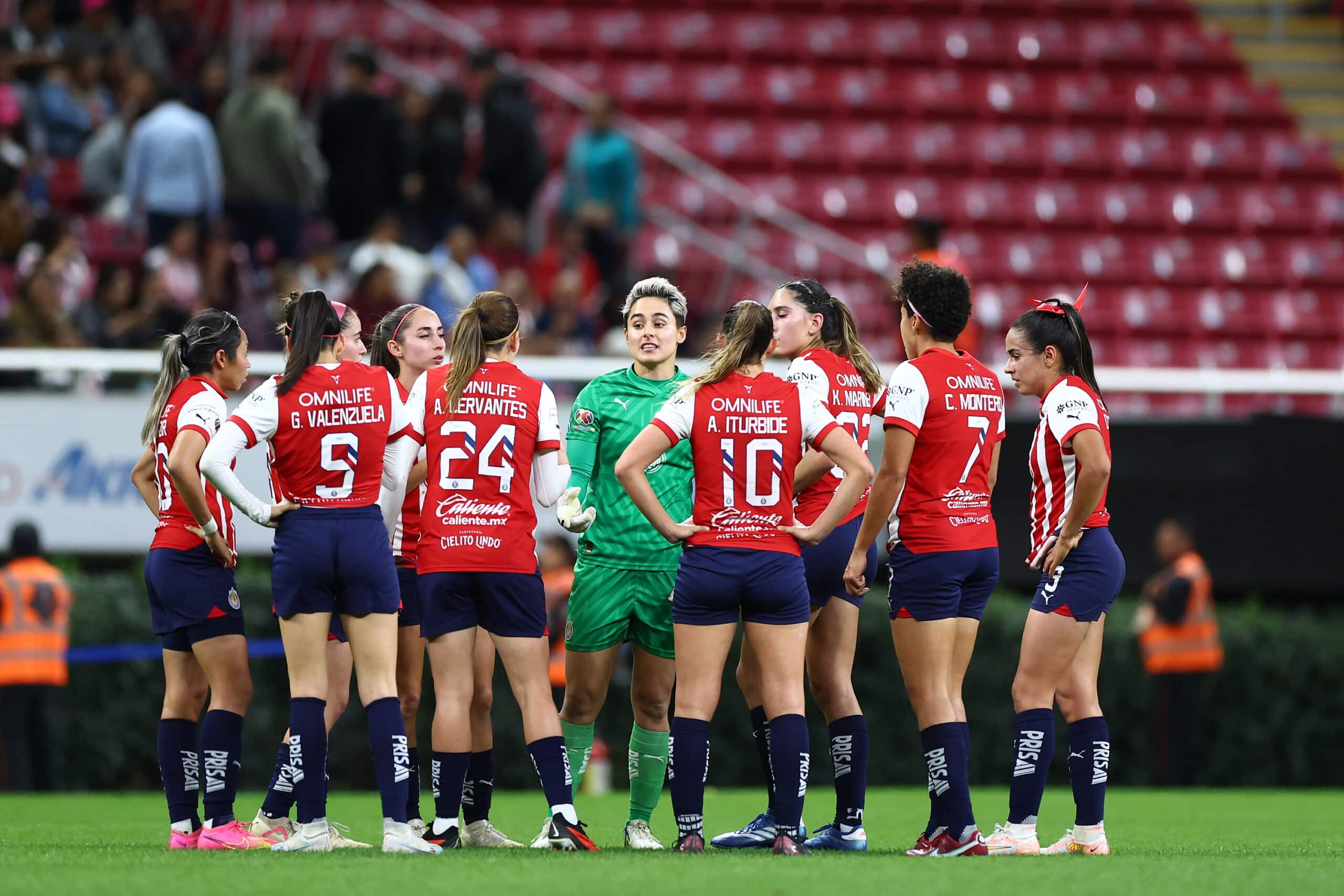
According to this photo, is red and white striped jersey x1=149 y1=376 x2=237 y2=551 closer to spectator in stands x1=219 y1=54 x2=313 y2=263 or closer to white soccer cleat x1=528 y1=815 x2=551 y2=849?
white soccer cleat x1=528 y1=815 x2=551 y2=849

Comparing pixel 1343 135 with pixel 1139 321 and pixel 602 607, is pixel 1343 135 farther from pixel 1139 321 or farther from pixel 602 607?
pixel 602 607

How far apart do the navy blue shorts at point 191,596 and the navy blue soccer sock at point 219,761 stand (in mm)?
358

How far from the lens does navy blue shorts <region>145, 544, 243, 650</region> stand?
24.3ft

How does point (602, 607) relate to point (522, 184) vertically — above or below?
below

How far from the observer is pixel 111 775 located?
524 inches

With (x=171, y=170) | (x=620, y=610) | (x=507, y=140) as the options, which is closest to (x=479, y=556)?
(x=620, y=610)

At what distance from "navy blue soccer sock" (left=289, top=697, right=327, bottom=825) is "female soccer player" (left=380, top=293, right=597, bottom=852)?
0.47 meters

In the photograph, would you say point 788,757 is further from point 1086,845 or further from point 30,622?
point 30,622

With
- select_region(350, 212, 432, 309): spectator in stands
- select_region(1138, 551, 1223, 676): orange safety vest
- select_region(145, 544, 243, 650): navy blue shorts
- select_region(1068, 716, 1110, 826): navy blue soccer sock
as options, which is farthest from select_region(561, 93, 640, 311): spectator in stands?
select_region(1068, 716, 1110, 826): navy blue soccer sock

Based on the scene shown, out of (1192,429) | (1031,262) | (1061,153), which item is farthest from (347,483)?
(1061,153)

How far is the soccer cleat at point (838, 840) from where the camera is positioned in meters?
7.61

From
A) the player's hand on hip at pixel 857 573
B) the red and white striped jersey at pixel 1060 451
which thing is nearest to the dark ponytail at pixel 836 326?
the red and white striped jersey at pixel 1060 451

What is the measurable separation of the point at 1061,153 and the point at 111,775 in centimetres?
1259

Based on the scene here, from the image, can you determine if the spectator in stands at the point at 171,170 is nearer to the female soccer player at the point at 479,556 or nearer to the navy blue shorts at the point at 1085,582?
the female soccer player at the point at 479,556
